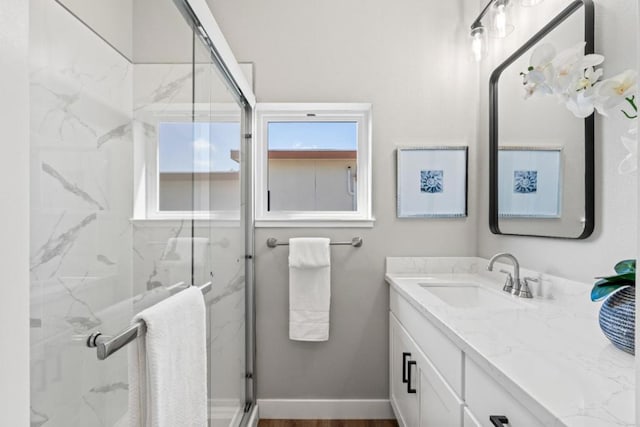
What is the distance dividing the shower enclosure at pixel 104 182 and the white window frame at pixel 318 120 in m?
0.95

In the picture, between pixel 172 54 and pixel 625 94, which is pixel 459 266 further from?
pixel 172 54

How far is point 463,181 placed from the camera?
2152 millimetres

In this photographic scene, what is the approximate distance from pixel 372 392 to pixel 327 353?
0.34 meters

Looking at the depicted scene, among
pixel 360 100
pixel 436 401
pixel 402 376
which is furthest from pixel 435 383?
pixel 360 100

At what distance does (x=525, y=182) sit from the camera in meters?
1.67

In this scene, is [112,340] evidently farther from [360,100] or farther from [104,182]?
[360,100]

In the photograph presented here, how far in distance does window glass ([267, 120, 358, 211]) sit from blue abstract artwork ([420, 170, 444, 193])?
0.38 meters

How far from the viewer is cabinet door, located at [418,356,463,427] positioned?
3.64ft

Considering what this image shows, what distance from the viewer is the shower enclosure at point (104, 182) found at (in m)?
0.77

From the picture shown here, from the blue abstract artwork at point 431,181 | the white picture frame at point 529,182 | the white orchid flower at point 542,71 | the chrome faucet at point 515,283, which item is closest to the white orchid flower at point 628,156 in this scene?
the white orchid flower at point 542,71

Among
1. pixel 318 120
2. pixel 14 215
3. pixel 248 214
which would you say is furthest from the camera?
pixel 318 120

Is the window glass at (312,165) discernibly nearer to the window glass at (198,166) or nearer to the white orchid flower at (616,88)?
the window glass at (198,166)

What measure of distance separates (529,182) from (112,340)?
1.63 meters

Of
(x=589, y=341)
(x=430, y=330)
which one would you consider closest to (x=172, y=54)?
(x=430, y=330)
